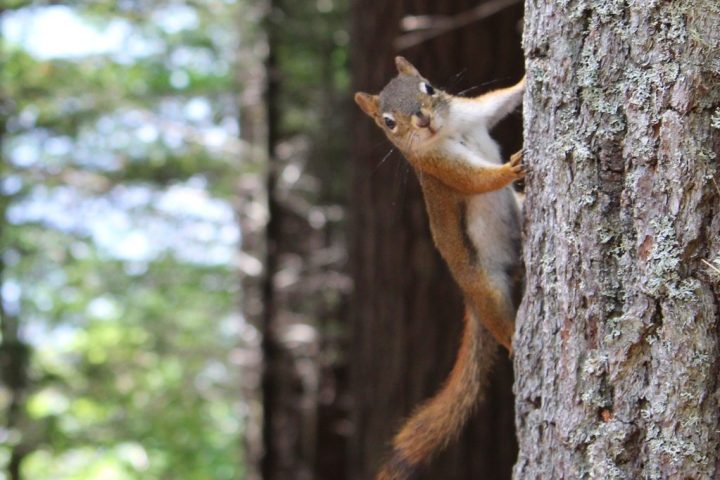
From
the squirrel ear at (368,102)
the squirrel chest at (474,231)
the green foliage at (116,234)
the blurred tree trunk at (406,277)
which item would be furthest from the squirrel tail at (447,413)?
the green foliage at (116,234)

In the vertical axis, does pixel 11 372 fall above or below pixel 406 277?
below

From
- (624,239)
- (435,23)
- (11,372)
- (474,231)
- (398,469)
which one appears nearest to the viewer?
(624,239)

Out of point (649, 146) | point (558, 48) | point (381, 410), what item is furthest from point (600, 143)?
point (381, 410)

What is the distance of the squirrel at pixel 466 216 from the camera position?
2.48m

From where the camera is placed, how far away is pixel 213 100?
8.22 m

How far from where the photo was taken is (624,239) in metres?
1.72

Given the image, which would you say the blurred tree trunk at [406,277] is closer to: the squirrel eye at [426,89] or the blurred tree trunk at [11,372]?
the squirrel eye at [426,89]

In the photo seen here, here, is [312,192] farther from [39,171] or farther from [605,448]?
[605,448]

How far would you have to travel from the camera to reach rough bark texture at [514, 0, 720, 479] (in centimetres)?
163

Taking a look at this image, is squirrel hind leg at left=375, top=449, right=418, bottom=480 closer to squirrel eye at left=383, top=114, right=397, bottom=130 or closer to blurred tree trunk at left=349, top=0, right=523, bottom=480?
squirrel eye at left=383, top=114, right=397, bottom=130

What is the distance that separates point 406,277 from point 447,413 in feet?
6.86

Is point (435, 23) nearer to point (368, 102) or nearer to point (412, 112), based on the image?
point (368, 102)

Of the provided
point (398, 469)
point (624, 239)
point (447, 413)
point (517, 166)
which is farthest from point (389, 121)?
point (624, 239)

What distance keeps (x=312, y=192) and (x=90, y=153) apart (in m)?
2.07
